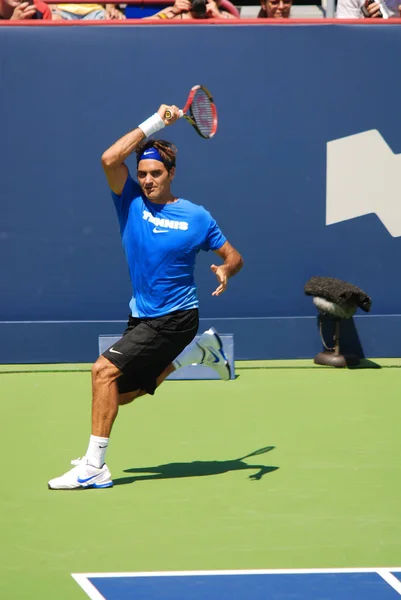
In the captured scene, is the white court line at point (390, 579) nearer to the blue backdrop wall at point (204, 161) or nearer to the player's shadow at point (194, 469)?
the player's shadow at point (194, 469)

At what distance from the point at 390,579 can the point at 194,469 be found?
2.18 m

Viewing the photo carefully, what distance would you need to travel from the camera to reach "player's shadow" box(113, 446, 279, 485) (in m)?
6.75

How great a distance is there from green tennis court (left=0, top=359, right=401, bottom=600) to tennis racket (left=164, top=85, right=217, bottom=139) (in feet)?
6.78

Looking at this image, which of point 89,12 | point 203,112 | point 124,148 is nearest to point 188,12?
point 89,12

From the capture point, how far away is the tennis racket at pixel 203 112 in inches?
291

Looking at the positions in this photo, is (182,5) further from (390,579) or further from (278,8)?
(390,579)

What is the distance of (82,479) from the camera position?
21.1ft

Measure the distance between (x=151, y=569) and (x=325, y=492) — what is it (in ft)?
5.25

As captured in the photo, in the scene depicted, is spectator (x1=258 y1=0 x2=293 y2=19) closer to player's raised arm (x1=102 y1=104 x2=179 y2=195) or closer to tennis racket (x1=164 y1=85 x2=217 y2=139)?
tennis racket (x1=164 y1=85 x2=217 y2=139)

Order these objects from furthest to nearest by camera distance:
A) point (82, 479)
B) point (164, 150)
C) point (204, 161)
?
point (204, 161) < point (164, 150) < point (82, 479)

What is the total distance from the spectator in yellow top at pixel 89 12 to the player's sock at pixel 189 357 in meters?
5.70

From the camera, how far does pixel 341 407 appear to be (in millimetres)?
8797

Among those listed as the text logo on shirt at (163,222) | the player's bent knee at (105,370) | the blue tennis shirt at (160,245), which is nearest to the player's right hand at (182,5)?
the blue tennis shirt at (160,245)

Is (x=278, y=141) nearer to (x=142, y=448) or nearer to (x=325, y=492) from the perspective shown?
(x=142, y=448)
